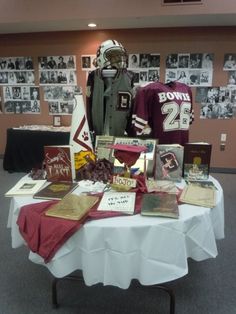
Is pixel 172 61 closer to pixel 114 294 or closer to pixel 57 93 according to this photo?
pixel 57 93

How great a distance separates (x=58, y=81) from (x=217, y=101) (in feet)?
7.54

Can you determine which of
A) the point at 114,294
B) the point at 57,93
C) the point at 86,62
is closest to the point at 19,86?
the point at 57,93

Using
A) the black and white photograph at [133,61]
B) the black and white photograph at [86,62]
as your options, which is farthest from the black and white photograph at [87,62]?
the black and white photograph at [133,61]

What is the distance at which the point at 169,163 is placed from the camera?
1.50 meters

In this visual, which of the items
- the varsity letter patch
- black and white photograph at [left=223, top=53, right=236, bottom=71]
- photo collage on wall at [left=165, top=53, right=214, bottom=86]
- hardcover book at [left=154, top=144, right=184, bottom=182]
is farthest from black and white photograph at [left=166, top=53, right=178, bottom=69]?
hardcover book at [left=154, top=144, right=184, bottom=182]

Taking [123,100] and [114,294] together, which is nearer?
[114,294]

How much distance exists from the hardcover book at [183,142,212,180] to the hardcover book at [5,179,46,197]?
31.2 inches

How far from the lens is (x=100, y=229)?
41.6 inches

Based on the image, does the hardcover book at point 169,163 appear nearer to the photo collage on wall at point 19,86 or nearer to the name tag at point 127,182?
the name tag at point 127,182

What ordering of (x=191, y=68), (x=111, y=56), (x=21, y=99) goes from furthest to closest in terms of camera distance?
1. (x=21, y=99)
2. (x=191, y=68)
3. (x=111, y=56)

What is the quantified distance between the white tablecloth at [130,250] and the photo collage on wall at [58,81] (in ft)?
10.3

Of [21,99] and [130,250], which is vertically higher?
[21,99]

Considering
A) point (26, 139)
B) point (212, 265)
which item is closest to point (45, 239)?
point (212, 265)

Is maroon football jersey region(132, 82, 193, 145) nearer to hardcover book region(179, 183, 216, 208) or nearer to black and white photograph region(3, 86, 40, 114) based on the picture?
hardcover book region(179, 183, 216, 208)
